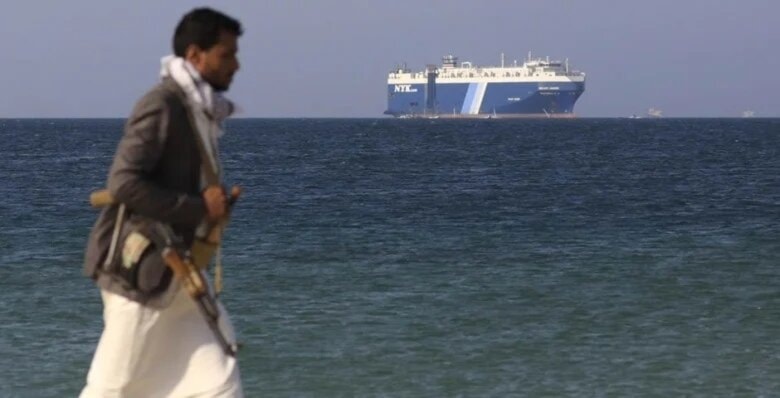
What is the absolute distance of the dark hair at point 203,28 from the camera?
4160mm

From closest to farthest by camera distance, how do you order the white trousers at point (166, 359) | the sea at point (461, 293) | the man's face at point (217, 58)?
the man's face at point (217, 58) → the white trousers at point (166, 359) → the sea at point (461, 293)

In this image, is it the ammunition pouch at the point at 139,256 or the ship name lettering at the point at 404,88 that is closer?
the ammunition pouch at the point at 139,256

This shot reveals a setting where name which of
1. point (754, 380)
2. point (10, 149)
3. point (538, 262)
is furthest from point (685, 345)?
point (10, 149)

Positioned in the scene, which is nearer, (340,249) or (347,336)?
(347,336)

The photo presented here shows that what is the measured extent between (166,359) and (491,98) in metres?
153

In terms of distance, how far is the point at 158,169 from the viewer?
13.7 feet

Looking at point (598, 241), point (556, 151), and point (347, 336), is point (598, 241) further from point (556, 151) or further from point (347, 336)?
point (556, 151)

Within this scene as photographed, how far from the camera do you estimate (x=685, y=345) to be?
1204cm

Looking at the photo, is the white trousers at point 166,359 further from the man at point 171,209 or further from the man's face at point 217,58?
the man's face at point 217,58

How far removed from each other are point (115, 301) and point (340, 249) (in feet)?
54.4

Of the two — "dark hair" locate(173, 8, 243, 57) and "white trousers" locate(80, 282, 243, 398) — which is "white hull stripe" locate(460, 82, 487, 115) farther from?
"dark hair" locate(173, 8, 243, 57)

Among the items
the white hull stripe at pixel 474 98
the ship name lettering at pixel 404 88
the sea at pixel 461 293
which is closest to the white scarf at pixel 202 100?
the sea at pixel 461 293

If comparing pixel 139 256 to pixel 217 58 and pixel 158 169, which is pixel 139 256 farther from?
pixel 217 58

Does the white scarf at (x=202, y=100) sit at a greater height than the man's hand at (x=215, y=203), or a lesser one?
greater
